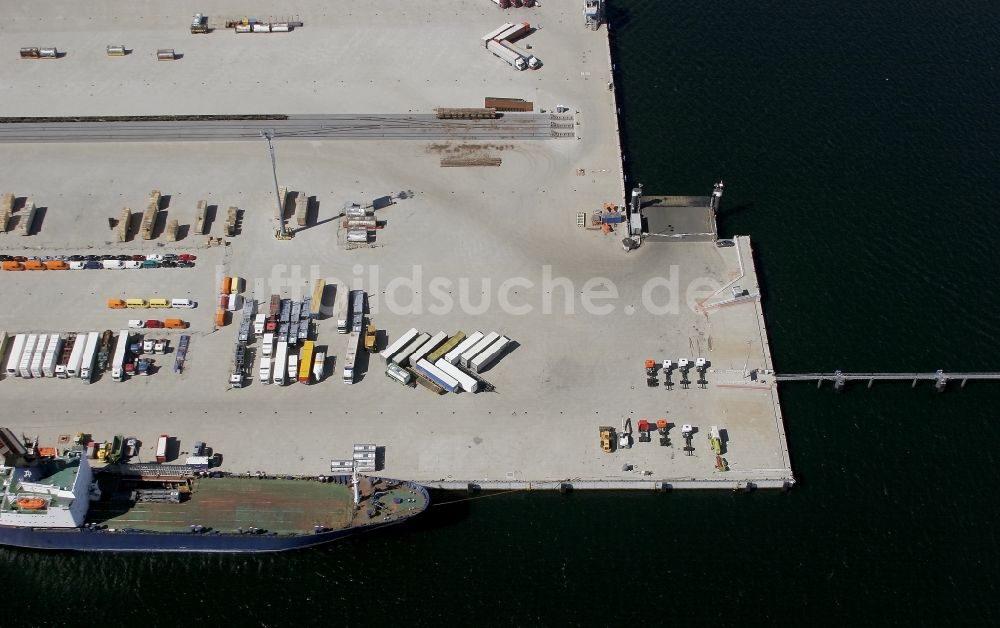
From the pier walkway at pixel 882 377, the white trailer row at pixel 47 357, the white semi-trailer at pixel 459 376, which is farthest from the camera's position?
the pier walkway at pixel 882 377

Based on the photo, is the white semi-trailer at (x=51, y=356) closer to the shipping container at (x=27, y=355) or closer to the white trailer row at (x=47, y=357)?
the white trailer row at (x=47, y=357)

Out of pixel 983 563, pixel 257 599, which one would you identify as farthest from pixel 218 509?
pixel 983 563

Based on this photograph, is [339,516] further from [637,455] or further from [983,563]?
[983,563]

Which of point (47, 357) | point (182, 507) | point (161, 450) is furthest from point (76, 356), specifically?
point (182, 507)

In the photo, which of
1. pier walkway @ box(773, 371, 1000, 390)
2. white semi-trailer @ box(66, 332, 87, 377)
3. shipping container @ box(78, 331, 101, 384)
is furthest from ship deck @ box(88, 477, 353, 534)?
A: pier walkway @ box(773, 371, 1000, 390)

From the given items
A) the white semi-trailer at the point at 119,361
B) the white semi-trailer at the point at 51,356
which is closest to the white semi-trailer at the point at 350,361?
the white semi-trailer at the point at 119,361

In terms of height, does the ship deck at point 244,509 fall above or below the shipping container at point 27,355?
below

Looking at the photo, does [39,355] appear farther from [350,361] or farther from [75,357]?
[350,361]

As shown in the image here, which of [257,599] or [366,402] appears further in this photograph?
[366,402]
